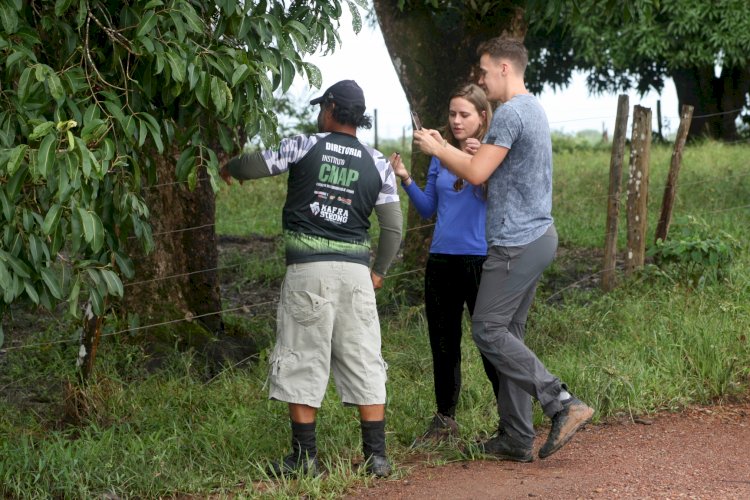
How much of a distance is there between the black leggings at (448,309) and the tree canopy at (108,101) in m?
1.31

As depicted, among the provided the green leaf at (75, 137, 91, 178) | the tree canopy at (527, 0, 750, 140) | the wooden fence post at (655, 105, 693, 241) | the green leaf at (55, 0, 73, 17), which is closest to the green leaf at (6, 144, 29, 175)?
the green leaf at (75, 137, 91, 178)

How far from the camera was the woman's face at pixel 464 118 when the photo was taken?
542 centimetres

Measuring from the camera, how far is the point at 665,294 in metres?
8.42

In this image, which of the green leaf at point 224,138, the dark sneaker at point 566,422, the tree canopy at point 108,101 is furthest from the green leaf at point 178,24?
the dark sneaker at point 566,422

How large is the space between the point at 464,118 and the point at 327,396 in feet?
6.66

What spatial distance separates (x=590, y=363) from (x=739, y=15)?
15.0 metres

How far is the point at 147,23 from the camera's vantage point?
169 inches

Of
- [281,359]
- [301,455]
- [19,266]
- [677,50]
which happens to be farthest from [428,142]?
[677,50]

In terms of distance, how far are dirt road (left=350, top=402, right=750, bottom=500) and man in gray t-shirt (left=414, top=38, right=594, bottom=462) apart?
268 millimetres

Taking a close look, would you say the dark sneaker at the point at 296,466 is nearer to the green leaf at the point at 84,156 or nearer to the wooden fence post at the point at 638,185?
the green leaf at the point at 84,156

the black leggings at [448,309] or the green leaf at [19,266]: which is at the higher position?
the green leaf at [19,266]

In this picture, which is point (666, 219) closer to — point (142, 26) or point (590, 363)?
point (590, 363)

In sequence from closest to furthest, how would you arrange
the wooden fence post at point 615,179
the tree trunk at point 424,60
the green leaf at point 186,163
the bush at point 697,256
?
1. the green leaf at point 186,163
2. the bush at point 697,256
3. the wooden fence post at point 615,179
4. the tree trunk at point 424,60

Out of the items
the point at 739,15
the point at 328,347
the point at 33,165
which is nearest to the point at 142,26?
the point at 33,165
